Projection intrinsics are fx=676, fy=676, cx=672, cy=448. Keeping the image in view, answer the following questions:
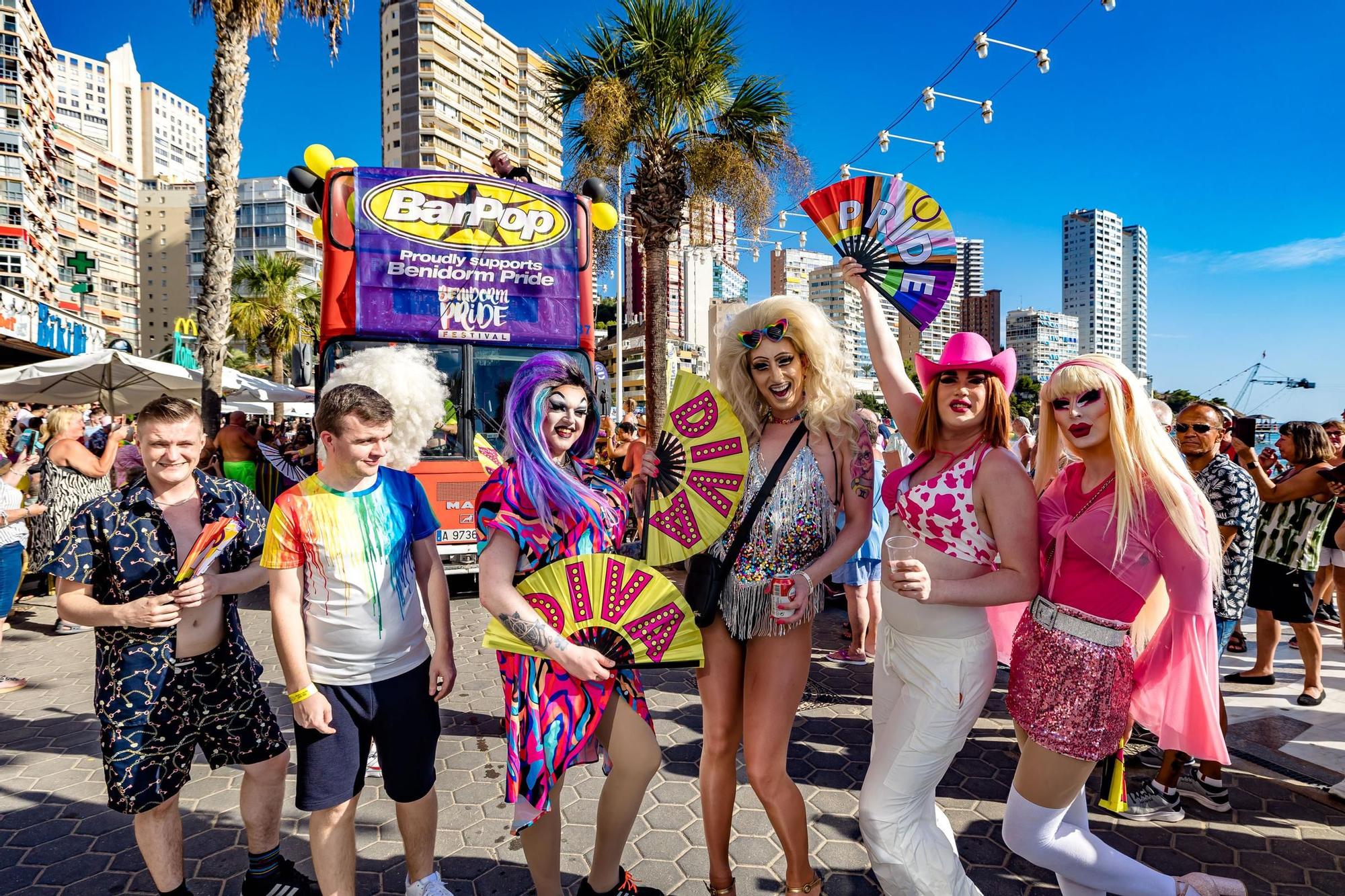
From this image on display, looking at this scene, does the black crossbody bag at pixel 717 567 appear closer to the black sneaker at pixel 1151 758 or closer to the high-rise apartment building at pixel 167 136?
the black sneaker at pixel 1151 758

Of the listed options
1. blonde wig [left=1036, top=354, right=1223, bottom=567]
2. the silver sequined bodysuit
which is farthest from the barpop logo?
blonde wig [left=1036, top=354, right=1223, bottom=567]

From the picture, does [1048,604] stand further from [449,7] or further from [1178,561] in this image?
[449,7]

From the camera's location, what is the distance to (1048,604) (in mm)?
2082

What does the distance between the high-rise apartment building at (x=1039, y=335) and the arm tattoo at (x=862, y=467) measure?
138707 millimetres

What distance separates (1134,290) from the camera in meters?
115

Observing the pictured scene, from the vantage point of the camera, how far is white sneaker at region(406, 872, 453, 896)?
2.31 metres

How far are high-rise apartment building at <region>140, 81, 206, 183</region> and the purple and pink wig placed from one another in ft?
513

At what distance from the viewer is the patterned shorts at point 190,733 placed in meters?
2.18

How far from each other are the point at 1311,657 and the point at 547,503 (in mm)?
5352

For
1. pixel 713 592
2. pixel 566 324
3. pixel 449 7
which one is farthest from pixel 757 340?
pixel 449 7

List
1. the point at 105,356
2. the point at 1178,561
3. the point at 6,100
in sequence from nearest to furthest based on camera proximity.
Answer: the point at 1178,561 < the point at 105,356 < the point at 6,100

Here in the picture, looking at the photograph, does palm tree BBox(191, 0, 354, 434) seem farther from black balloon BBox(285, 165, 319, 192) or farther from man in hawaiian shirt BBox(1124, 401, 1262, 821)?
man in hawaiian shirt BBox(1124, 401, 1262, 821)

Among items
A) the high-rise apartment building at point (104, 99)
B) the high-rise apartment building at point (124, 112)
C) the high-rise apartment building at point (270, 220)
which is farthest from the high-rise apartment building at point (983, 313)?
the high-rise apartment building at point (104, 99)

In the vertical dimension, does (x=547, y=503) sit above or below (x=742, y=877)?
above
